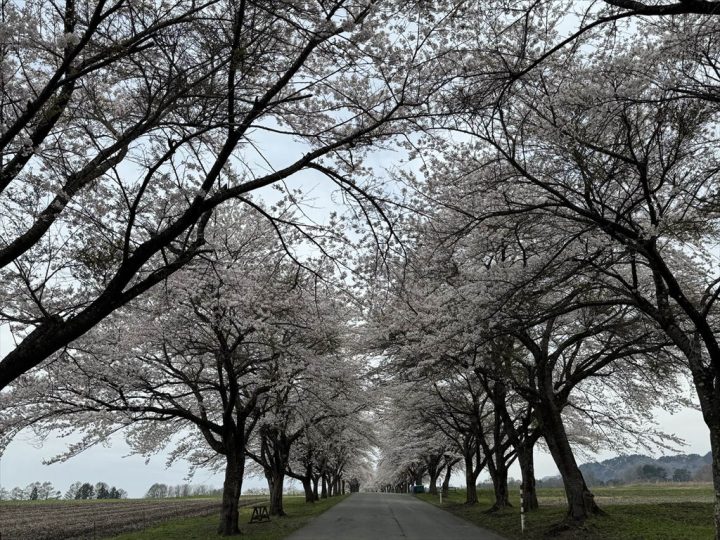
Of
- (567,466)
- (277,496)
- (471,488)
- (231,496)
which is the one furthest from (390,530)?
(471,488)

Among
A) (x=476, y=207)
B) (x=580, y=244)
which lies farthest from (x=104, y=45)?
(x=580, y=244)

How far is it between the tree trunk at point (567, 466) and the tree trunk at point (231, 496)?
9440 mm

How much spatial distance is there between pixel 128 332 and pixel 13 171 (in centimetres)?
956

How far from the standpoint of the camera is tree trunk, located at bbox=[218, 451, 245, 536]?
15906 mm

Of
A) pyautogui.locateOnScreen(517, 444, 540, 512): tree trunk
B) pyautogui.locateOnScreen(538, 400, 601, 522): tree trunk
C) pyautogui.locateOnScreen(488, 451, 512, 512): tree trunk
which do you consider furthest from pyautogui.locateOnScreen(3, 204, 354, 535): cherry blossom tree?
pyautogui.locateOnScreen(488, 451, 512, 512): tree trunk

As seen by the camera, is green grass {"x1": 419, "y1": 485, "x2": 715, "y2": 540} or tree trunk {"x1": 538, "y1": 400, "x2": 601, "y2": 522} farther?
tree trunk {"x1": 538, "y1": 400, "x2": 601, "y2": 522}

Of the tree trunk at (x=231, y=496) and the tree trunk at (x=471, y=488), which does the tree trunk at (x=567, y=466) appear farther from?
the tree trunk at (x=471, y=488)

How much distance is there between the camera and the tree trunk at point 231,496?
626 inches

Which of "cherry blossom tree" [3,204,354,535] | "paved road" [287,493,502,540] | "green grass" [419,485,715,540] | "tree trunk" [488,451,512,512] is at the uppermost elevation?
"cherry blossom tree" [3,204,354,535]

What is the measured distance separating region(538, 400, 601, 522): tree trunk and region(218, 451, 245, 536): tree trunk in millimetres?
9440

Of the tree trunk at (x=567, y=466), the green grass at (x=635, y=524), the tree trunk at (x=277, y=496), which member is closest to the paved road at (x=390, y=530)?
the green grass at (x=635, y=524)

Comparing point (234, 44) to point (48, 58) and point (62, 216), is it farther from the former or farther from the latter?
point (62, 216)

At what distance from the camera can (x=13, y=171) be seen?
6707 millimetres

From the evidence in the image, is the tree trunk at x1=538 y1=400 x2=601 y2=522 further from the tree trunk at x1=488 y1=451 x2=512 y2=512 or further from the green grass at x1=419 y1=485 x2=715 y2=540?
the tree trunk at x1=488 y1=451 x2=512 y2=512
